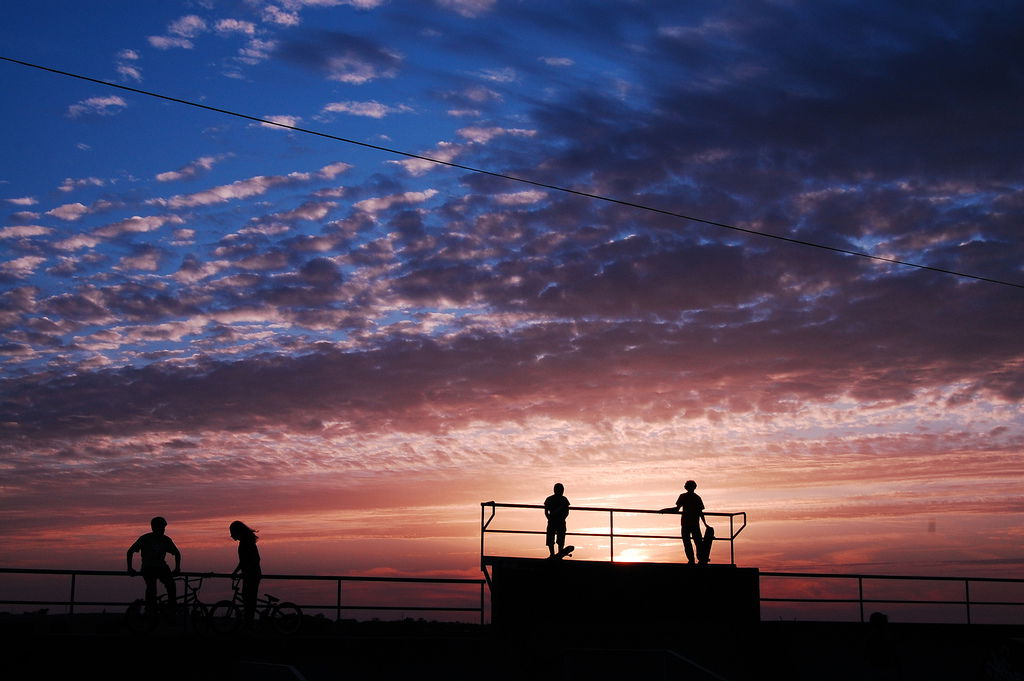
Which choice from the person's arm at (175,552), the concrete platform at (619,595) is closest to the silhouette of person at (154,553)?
the person's arm at (175,552)

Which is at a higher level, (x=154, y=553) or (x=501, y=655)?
(x=154, y=553)

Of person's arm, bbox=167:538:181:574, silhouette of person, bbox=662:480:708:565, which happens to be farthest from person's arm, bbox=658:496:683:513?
person's arm, bbox=167:538:181:574

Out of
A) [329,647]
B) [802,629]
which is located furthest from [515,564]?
[802,629]

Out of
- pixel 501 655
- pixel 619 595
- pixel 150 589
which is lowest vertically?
pixel 501 655

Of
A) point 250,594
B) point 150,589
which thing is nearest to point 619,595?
point 250,594

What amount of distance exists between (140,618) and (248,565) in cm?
258

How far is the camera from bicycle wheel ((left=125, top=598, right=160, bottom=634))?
19719 mm

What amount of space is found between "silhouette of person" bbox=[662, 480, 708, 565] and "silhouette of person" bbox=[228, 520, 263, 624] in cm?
1021

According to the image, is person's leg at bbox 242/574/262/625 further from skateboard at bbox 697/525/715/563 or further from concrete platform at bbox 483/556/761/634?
skateboard at bbox 697/525/715/563

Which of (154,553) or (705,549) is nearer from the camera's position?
(154,553)

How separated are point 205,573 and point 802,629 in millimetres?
14921

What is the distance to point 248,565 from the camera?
19.5 m

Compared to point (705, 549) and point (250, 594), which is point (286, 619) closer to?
point (250, 594)

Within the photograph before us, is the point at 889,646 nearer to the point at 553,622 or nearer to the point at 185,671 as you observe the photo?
the point at 553,622
